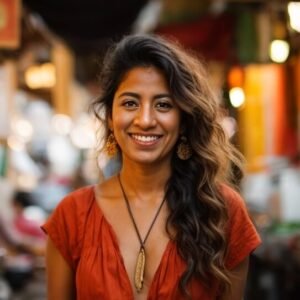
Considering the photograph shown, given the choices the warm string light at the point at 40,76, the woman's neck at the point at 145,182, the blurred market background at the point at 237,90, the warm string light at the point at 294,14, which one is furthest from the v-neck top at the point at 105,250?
the warm string light at the point at 40,76

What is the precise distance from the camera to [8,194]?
11953 millimetres

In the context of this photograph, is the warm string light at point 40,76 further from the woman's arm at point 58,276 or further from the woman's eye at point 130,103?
the woman's eye at point 130,103

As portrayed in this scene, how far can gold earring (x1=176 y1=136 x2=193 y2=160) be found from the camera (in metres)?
4.09

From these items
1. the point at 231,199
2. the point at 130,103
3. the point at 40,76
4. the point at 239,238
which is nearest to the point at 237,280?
the point at 239,238

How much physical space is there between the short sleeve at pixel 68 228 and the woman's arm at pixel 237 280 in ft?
2.20

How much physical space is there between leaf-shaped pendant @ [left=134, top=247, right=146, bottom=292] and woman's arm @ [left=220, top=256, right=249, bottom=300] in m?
0.41

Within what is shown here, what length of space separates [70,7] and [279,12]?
2843 mm

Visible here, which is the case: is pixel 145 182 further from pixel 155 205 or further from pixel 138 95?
pixel 138 95

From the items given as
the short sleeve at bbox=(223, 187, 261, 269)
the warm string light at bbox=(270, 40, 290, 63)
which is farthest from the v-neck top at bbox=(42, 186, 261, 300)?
the warm string light at bbox=(270, 40, 290, 63)

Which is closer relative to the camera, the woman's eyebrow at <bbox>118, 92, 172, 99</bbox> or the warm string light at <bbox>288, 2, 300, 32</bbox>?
the woman's eyebrow at <bbox>118, 92, 172, 99</bbox>

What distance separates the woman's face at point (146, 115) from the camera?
3.89 meters

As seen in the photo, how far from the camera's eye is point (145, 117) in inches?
152

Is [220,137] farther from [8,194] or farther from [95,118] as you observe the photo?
[8,194]

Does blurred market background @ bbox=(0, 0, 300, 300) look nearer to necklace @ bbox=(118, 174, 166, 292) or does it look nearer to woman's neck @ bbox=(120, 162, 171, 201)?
woman's neck @ bbox=(120, 162, 171, 201)
